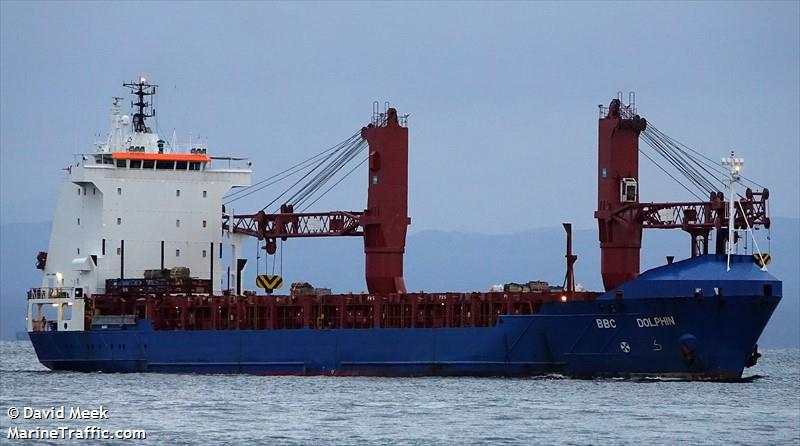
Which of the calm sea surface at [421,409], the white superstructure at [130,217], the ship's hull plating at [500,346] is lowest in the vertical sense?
the calm sea surface at [421,409]

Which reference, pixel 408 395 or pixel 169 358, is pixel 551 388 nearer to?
pixel 408 395

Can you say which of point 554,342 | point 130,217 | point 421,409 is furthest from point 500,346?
point 130,217

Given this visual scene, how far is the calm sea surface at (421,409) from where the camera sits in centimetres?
4247

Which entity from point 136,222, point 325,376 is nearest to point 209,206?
point 136,222

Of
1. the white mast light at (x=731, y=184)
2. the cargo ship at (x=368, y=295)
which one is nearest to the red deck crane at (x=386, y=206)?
the cargo ship at (x=368, y=295)

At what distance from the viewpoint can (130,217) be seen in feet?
223

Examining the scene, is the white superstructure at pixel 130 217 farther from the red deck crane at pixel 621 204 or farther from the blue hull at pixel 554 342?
the red deck crane at pixel 621 204

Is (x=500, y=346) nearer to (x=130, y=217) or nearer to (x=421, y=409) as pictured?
(x=421, y=409)

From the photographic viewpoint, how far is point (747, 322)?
55.4 m

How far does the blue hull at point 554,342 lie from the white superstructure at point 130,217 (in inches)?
138

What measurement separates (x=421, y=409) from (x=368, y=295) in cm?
1468

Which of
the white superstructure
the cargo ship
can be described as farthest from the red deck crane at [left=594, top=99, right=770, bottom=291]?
the white superstructure

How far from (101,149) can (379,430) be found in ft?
94.3

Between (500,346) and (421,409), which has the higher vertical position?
(500,346)
